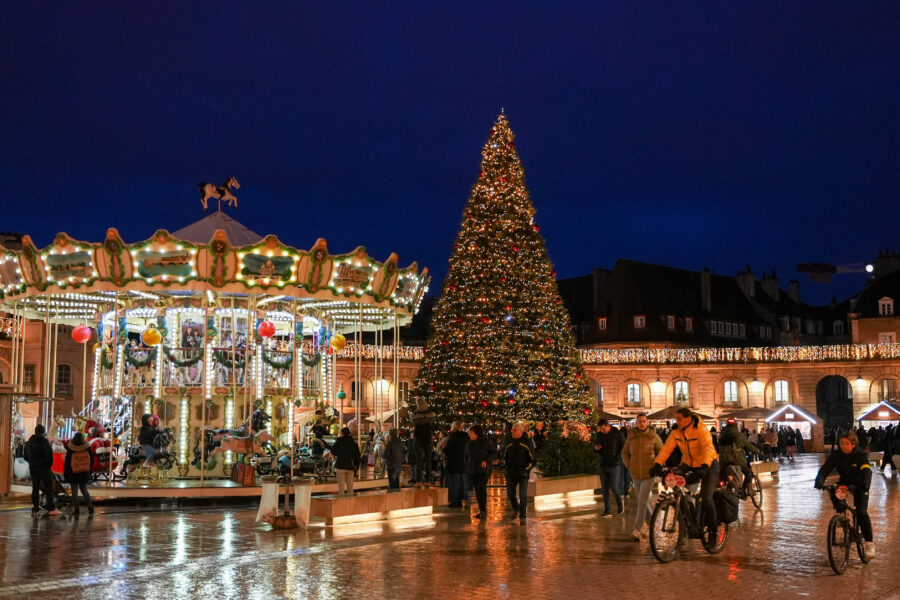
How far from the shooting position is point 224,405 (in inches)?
912

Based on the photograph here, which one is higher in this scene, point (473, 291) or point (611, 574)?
point (473, 291)

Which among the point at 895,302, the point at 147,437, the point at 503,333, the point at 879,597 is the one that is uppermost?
A: the point at 895,302

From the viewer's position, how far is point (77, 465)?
52.6 feet

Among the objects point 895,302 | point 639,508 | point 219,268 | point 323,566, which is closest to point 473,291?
point 219,268

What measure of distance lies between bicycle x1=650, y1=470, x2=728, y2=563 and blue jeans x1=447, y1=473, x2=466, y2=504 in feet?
20.9

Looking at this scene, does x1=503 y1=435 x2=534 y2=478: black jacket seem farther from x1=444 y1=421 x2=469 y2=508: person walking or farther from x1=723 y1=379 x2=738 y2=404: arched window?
x1=723 y1=379 x2=738 y2=404: arched window

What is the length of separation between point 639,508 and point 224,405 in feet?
41.7

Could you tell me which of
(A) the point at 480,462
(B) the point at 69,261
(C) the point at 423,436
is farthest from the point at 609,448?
A: (B) the point at 69,261

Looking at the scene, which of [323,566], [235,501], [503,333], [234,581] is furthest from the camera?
[503,333]

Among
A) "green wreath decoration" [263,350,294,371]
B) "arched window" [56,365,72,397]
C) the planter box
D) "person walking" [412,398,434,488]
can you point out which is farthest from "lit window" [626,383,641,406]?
"person walking" [412,398,434,488]

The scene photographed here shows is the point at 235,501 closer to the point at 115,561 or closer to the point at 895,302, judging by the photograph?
the point at 115,561

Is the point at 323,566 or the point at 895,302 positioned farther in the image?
the point at 895,302

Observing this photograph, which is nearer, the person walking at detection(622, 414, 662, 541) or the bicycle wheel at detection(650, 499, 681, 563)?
the bicycle wheel at detection(650, 499, 681, 563)

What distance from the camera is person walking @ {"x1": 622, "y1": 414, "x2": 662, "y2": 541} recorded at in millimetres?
12844
